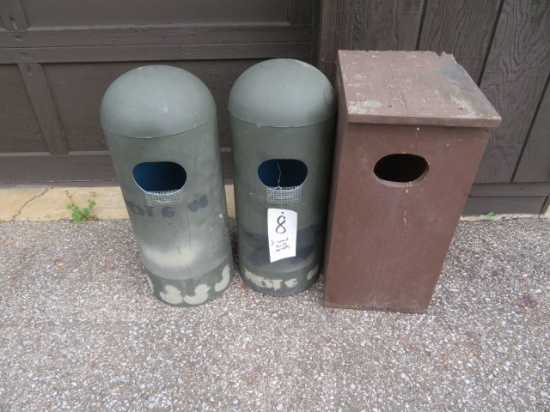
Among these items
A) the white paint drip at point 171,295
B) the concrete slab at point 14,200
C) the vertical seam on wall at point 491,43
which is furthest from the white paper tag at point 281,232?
the concrete slab at point 14,200

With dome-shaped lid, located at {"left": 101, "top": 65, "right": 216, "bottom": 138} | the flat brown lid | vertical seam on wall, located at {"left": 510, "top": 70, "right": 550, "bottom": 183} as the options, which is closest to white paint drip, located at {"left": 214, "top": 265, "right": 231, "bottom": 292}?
dome-shaped lid, located at {"left": 101, "top": 65, "right": 216, "bottom": 138}

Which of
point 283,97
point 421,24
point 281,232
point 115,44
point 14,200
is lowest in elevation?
point 14,200

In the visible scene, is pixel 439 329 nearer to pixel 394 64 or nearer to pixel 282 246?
pixel 282 246

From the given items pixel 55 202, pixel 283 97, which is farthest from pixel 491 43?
pixel 55 202

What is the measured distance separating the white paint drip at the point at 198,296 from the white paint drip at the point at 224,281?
0.19ft

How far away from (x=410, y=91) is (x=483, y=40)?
32.5 inches

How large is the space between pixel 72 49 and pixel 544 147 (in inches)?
119

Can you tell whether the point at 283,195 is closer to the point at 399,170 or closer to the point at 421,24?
the point at 399,170

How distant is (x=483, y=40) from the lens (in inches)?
82.0

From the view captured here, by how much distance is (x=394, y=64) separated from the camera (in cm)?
185

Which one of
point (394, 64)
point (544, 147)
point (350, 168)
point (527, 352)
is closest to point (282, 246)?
point (350, 168)

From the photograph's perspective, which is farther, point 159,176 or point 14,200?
point 14,200

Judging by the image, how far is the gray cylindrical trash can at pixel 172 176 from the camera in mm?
1538

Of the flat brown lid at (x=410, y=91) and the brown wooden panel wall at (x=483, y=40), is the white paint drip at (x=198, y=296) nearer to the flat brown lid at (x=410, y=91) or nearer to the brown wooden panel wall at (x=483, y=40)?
the flat brown lid at (x=410, y=91)
